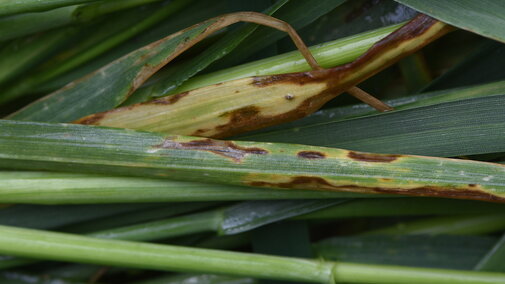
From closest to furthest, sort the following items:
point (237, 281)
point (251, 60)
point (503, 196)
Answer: point (503, 196) → point (251, 60) → point (237, 281)

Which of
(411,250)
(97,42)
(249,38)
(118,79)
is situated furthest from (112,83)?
(411,250)

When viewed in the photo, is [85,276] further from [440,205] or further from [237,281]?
[440,205]

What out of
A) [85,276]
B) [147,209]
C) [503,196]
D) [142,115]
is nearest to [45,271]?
[85,276]

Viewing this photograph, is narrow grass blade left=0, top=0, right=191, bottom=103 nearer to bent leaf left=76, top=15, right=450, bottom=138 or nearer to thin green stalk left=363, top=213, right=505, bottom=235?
bent leaf left=76, top=15, right=450, bottom=138

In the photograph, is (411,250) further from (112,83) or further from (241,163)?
(112,83)

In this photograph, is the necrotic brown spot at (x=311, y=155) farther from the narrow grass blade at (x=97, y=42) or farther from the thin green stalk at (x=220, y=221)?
the narrow grass blade at (x=97, y=42)

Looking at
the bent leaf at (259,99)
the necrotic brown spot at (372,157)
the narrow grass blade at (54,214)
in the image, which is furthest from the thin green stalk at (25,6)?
the necrotic brown spot at (372,157)
